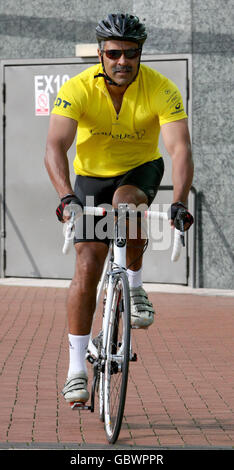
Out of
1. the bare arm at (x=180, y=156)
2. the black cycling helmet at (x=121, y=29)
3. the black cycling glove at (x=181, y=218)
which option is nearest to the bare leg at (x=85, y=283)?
the bare arm at (x=180, y=156)

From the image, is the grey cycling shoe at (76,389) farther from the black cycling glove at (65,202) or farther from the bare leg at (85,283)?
the black cycling glove at (65,202)

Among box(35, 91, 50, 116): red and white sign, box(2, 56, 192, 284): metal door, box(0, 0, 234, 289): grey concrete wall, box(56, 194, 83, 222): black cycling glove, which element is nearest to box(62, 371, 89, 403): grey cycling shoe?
A: box(56, 194, 83, 222): black cycling glove

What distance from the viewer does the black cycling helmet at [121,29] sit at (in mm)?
5059

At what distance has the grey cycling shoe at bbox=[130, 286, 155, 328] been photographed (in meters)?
5.36

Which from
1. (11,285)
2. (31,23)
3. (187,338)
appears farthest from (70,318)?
(31,23)

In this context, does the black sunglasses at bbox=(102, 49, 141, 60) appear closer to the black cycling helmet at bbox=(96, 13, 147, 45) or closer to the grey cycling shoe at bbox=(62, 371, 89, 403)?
the black cycling helmet at bbox=(96, 13, 147, 45)

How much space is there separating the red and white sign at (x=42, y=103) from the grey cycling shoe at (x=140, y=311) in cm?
729

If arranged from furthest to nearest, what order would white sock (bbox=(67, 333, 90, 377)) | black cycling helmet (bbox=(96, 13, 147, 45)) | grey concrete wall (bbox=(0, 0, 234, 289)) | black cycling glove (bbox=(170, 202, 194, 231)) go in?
grey concrete wall (bbox=(0, 0, 234, 289)) → white sock (bbox=(67, 333, 90, 377)) → black cycling helmet (bbox=(96, 13, 147, 45)) → black cycling glove (bbox=(170, 202, 194, 231))

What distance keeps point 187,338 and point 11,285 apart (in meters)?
4.16

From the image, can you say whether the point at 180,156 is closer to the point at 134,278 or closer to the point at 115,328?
the point at 134,278

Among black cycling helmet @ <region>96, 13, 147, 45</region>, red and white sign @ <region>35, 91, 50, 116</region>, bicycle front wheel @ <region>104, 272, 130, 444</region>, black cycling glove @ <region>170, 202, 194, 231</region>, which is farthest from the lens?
red and white sign @ <region>35, 91, 50, 116</region>

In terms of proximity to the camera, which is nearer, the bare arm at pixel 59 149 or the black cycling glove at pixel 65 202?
the black cycling glove at pixel 65 202

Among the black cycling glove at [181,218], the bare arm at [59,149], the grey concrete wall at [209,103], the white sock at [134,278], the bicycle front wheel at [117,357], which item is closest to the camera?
the black cycling glove at [181,218]

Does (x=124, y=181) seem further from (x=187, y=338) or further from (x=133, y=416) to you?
(x=187, y=338)
